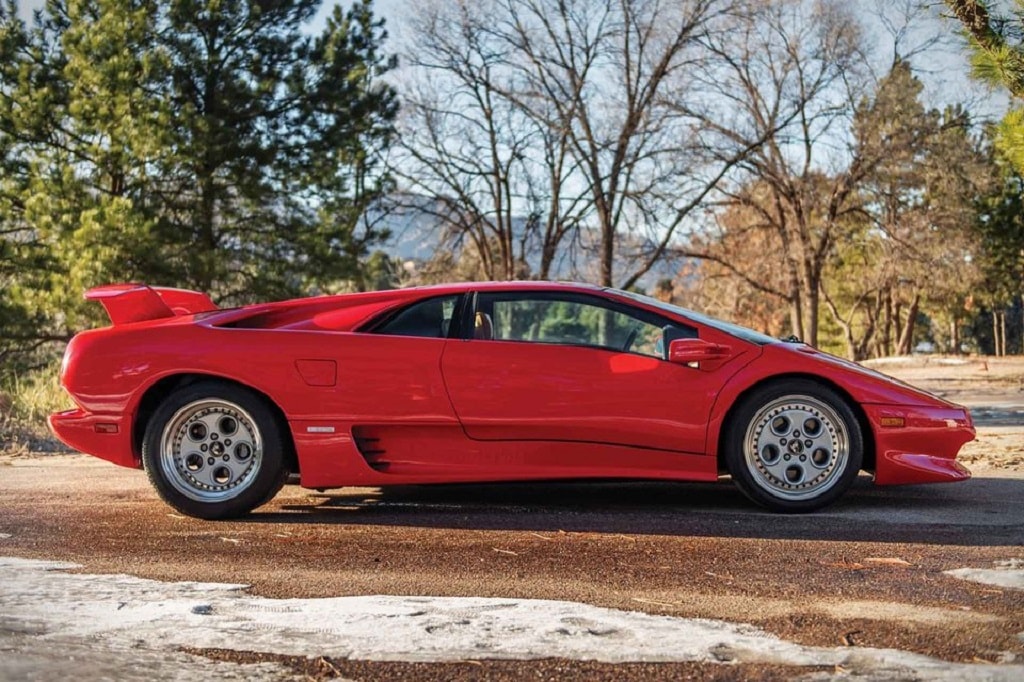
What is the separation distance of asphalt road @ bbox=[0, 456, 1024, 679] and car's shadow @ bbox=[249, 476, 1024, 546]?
0.06 ft

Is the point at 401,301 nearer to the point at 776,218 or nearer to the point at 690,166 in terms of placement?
the point at 690,166

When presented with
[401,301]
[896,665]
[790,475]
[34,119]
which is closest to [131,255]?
[34,119]

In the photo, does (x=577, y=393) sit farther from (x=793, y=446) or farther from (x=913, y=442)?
(x=913, y=442)

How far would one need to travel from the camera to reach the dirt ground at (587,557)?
307cm

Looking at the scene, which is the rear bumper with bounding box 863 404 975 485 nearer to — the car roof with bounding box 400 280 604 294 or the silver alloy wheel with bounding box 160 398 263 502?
the car roof with bounding box 400 280 604 294

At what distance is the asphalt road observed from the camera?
332cm

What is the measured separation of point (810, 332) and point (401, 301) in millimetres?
25950

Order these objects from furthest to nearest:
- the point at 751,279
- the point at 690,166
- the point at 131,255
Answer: the point at 751,279, the point at 690,166, the point at 131,255

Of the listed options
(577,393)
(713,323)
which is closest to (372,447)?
(577,393)

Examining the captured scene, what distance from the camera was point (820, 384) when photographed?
5555mm

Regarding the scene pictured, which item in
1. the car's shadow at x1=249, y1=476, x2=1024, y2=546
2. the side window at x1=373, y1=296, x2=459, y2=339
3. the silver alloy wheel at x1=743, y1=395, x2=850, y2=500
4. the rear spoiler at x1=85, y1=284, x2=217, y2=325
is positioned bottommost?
the car's shadow at x1=249, y1=476, x2=1024, y2=546

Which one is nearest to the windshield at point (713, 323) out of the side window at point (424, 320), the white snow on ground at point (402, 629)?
the side window at point (424, 320)

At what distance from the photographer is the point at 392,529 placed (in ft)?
16.9

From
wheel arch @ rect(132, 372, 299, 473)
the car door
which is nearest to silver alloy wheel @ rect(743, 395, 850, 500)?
the car door
